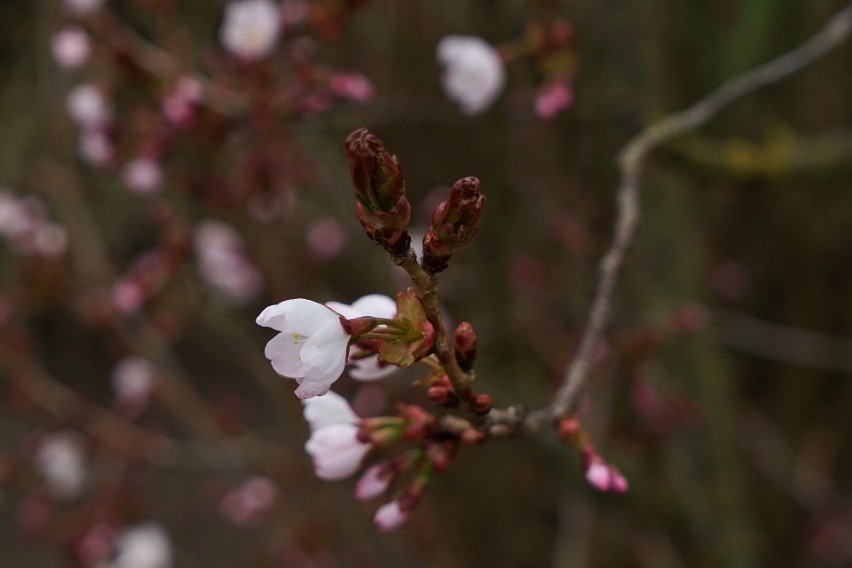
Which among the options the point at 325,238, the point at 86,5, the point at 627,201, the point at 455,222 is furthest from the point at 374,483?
the point at 325,238

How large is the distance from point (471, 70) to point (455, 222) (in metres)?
0.89

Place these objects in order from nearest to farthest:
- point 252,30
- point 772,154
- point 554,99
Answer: point 554,99 < point 252,30 < point 772,154

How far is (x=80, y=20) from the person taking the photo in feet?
5.74

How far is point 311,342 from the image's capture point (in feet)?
1.68

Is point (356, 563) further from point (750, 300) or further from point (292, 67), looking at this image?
point (292, 67)

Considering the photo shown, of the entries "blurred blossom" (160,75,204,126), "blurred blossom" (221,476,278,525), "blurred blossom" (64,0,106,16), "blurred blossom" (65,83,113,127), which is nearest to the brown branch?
"blurred blossom" (160,75,204,126)

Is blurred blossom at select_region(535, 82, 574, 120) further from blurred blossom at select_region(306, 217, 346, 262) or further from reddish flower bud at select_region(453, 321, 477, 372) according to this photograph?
blurred blossom at select_region(306, 217, 346, 262)

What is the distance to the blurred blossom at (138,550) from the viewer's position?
217 cm

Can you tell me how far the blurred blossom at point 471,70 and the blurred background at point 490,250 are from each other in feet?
0.16

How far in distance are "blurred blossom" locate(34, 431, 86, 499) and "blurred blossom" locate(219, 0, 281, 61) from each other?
1.64 meters

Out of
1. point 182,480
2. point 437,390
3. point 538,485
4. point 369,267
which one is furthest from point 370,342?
point 182,480

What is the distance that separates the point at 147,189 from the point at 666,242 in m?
1.15

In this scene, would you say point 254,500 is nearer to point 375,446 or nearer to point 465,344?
point 375,446

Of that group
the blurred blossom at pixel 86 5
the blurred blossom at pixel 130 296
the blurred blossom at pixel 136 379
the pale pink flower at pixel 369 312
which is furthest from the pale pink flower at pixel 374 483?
the blurred blossom at pixel 136 379
